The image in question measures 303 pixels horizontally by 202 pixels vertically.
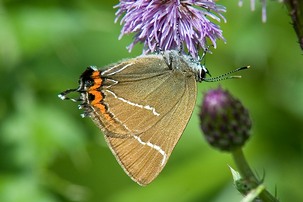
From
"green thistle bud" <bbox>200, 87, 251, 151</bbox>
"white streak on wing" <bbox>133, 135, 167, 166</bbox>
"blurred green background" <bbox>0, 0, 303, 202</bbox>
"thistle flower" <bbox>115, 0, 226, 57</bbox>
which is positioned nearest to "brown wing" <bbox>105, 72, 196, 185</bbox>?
"white streak on wing" <bbox>133, 135, 167, 166</bbox>

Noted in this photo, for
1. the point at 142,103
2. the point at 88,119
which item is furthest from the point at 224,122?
the point at 88,119

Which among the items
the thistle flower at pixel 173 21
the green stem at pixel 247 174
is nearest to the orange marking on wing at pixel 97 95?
the thistle flower at pixel 173 21

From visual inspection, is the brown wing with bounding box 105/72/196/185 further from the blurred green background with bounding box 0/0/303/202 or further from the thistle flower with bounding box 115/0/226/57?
the blurred green background with bounding box 0/0/303/202

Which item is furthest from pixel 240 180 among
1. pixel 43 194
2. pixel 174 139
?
pixel 43 194

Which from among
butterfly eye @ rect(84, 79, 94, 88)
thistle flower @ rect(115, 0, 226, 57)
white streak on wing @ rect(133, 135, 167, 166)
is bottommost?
white streak on wing @ rect(133, 135, 167, 166)

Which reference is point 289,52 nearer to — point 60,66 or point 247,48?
point 247,48

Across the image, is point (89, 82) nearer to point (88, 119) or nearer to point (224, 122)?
point (224, 122)
